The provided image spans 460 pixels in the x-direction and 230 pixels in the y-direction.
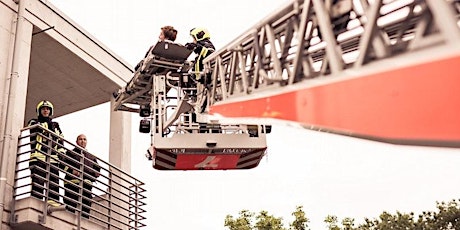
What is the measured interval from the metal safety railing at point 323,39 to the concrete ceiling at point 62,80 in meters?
5.75

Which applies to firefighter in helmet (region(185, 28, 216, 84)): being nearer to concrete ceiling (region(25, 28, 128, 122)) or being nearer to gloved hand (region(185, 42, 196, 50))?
gloved hand (region(185, 42, 196, 50))

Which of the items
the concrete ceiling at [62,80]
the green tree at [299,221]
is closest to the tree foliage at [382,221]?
the green tree at [299,221]

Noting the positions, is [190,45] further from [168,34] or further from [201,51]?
[168,34]

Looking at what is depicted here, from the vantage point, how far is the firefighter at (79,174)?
1034 cm

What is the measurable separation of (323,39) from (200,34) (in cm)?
483

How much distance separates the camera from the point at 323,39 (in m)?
5.17

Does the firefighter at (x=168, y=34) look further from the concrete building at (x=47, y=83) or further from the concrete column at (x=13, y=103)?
the concrete column at (x=13, y=103)

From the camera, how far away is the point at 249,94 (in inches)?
260

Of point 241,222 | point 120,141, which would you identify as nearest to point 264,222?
point 241,222

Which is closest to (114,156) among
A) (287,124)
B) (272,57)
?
(272,57)

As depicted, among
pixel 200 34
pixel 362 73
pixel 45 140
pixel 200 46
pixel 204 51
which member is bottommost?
pixel 362 73

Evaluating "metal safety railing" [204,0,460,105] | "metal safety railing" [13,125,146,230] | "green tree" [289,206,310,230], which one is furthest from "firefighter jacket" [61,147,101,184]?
"green tree" [289,206,310,230]

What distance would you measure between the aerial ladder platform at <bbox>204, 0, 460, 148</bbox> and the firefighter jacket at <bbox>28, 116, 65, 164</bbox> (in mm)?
3858

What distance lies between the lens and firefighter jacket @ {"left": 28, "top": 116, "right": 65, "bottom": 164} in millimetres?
9758
